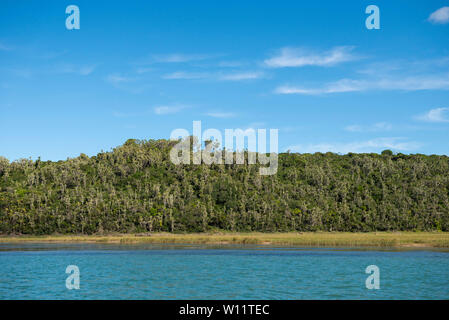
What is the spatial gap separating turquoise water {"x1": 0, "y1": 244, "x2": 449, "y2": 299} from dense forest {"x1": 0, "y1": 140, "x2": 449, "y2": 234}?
179 ft

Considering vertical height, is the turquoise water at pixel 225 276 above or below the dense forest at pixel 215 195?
below

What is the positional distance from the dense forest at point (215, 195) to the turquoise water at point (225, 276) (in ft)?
179

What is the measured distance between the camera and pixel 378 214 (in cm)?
12812

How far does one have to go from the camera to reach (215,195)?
461 feet

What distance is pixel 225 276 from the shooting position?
46.7m

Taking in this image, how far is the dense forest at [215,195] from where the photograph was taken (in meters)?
122

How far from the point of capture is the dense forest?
401ft

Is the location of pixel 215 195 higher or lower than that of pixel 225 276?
higher

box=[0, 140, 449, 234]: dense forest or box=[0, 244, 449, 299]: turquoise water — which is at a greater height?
box=[0, 140, 449, 234]: dense forest

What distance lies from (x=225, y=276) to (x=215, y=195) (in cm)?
9401

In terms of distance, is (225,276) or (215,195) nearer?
(225,276)

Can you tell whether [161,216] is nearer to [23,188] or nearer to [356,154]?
[23,188]
